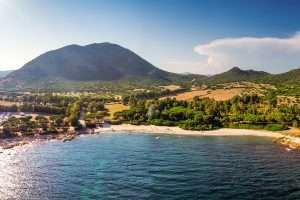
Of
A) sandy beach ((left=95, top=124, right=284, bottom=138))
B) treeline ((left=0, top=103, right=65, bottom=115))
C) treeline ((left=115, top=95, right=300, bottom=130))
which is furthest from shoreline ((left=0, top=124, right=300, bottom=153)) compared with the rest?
treeline ((left=0, top=103, right=65, bottom=115))

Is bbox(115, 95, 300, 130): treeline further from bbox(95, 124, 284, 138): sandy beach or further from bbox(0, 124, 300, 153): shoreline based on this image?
bbox(0, 124, 300, 153): shoreline

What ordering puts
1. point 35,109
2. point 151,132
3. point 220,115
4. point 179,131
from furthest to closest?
point 35,109 → point 220,115 → point 151,132 → point 179,131

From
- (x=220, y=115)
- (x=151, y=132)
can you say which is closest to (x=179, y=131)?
(x=151, y=132)

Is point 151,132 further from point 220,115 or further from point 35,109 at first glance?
point 35,109

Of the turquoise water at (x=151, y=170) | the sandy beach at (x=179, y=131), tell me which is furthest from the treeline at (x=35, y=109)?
the turquoise water at (x=151, y=170)

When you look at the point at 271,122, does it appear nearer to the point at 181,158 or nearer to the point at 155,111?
the point at 155,111
